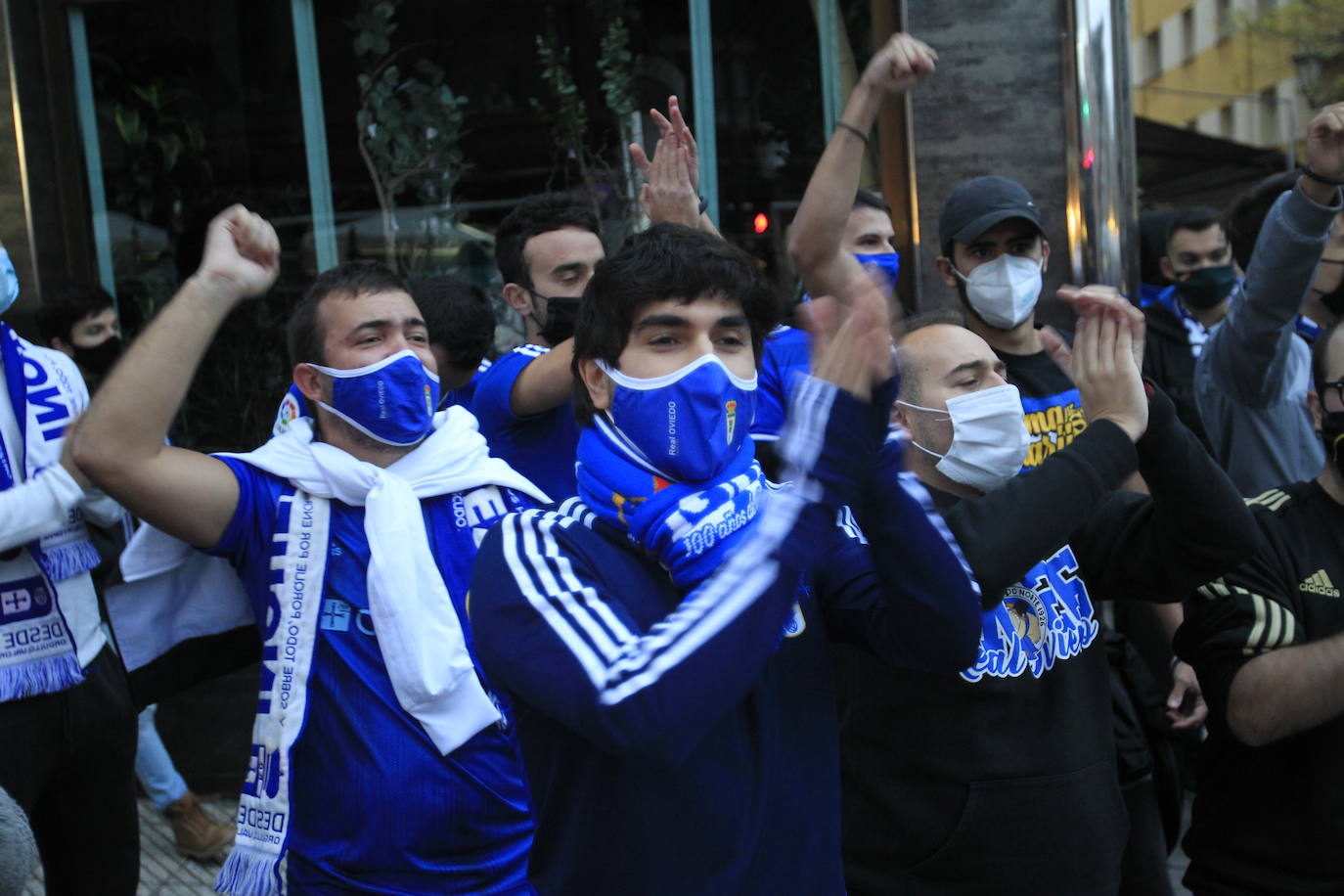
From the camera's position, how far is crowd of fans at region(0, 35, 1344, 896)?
1.82m

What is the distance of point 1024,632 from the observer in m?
2.49

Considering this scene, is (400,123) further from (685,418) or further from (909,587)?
(909,587)

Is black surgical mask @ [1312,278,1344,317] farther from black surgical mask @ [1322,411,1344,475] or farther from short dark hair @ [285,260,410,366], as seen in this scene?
short dark hair @ [285,260,410,366]

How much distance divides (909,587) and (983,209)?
212cm

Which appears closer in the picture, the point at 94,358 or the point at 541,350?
the point at 541,350

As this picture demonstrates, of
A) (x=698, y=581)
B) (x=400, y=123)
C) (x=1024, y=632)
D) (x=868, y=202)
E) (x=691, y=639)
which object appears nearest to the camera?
(x=691, y=639)

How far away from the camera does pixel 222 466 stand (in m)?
2.69

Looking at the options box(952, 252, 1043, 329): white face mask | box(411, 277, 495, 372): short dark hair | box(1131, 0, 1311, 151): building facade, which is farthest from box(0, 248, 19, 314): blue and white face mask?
box(1131, 0, 1311, 151): building facade

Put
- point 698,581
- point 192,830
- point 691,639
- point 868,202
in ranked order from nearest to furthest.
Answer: point 691,639 → point 698,581 → point 868,202 → point 192,830

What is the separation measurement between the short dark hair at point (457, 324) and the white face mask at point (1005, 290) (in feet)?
4.93

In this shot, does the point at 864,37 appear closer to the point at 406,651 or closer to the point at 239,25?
the point at 239,25

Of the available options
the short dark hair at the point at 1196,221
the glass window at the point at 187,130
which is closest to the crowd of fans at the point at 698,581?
the short dark hair at the point at 1196,221

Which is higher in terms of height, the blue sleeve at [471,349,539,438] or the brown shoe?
the blue sleeve at [471,349,539,438]

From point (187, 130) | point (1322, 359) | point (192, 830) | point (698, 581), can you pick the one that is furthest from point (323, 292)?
point (187, 130)
